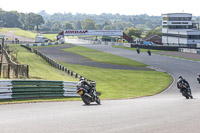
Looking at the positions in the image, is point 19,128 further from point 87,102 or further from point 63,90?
point 63,90

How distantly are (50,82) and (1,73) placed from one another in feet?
24.0

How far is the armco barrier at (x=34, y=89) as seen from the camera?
18.6 m

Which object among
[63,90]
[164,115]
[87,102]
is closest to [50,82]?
[63,90]

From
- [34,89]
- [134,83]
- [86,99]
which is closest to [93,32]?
[134,83]

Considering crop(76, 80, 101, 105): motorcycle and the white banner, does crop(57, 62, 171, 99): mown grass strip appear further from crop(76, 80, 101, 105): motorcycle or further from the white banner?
the white banner

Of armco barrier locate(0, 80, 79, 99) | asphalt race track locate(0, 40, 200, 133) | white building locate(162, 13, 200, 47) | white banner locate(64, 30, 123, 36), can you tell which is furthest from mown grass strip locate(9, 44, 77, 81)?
white building locate(162, 13, 200, 47)

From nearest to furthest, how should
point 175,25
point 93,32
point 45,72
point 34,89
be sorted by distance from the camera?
point 34,89 → point 45,72 → point 93,32 → point 175,25

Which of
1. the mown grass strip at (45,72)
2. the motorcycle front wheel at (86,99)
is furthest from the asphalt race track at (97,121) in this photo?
the mown grass strip at (45,72)

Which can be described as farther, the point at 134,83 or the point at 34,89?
the point at 134,83

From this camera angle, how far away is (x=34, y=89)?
65.9ft

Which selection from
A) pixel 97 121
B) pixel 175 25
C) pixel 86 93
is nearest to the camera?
pixel 97 121

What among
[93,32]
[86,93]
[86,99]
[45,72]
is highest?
[93,32]

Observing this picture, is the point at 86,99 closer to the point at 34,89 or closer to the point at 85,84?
the point at 85,84

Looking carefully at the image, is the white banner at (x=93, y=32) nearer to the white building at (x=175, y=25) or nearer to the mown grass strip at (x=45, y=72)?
the white building at (x=175, y=25)
